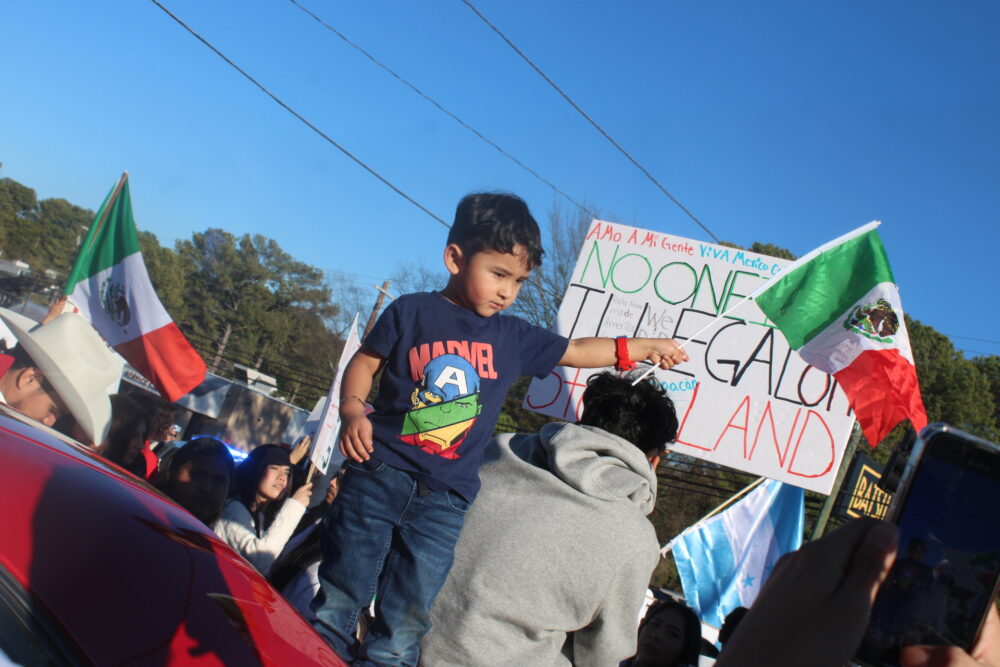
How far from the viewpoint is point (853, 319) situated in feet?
13.3

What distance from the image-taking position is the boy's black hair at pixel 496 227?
8.86 feet

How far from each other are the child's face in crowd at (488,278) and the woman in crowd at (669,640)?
6.51 feet

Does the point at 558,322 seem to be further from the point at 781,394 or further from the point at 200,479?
the point at 200,479

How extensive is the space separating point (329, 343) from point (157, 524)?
46.6 m

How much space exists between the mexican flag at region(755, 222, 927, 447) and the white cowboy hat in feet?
11.4

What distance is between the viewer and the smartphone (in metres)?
0.80

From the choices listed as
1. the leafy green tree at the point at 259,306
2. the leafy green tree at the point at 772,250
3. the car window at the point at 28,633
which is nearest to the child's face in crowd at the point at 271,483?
the car window at the point at 28,633

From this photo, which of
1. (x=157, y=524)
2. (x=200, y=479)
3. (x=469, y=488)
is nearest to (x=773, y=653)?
(x=157, y=524)

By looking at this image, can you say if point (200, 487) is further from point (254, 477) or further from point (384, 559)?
point (384, 559)

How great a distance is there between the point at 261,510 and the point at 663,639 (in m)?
2.34

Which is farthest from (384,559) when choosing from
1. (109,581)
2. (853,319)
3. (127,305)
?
(127,305)

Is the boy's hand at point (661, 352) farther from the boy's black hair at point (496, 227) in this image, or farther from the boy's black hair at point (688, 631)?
the boy's black hair at point (688, 631)

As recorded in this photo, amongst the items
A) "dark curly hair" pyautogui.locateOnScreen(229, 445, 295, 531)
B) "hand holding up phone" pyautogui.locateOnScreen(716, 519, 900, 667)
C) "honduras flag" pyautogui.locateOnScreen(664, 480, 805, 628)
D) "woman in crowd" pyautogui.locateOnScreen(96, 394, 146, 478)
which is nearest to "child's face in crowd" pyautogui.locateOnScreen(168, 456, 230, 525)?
"dark curly hair" pyautogui.locateOnScreen(229, 445, 295, 531)

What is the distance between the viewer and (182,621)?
4.72ft
